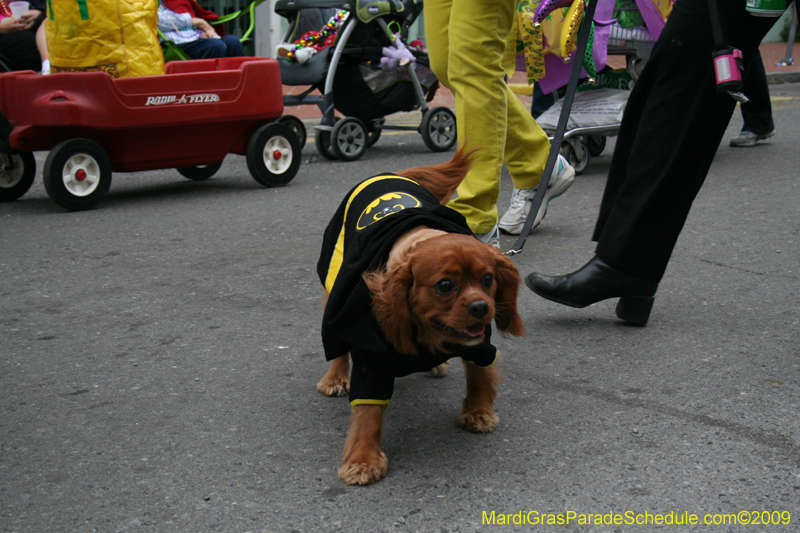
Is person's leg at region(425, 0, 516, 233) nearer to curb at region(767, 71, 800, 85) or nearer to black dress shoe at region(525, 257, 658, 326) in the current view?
black dress shoe at region(525, 257, 658, 326)

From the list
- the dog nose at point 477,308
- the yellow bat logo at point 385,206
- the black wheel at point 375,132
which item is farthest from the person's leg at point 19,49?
the dog nose at point 477,308

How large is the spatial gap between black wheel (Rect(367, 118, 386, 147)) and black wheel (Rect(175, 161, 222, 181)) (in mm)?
1838

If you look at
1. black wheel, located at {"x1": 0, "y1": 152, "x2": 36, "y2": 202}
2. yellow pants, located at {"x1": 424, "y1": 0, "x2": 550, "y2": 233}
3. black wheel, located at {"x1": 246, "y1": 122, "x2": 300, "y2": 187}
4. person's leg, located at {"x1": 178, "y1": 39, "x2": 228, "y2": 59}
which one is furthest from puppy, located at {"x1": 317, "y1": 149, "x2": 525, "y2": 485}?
person's leg, located at {"x1": 178, "y1": 39, "x2": 228, "y2": 59}

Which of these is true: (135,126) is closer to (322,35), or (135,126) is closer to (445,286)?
(322,35)

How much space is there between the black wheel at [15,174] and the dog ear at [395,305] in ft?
13.1

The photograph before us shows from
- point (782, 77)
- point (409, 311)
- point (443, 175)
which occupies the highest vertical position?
point (443, 175)

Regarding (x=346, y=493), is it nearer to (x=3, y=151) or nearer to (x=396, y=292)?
(x=396, y=292)

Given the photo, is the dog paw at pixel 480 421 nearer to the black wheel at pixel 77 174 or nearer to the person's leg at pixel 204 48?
the black wheel at pixel 77 174

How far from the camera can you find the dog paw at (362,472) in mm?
1963

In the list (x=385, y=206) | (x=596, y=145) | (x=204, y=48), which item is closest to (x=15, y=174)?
(x=204, y=48)

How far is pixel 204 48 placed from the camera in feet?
22.3

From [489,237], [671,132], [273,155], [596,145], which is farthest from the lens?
[596,145]

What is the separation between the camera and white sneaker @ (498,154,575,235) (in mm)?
4258

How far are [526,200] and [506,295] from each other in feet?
7.09
